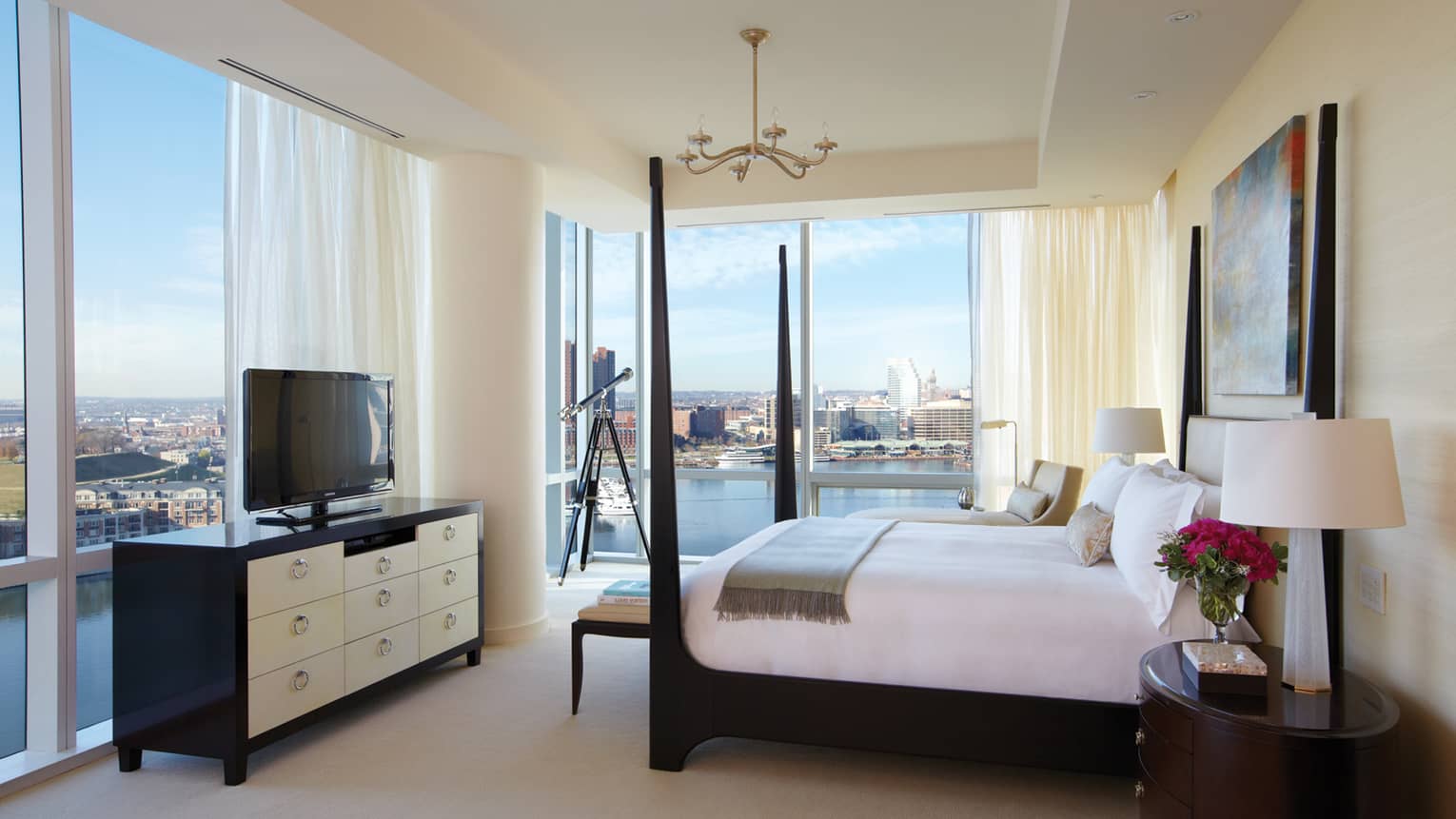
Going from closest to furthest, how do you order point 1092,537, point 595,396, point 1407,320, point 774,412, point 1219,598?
point 1407,320
point 1219,598
point 1092,537
point 595,396
point 774,412

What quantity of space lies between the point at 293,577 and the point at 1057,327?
16.3 feet

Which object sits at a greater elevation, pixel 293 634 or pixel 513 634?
pixel 293 634

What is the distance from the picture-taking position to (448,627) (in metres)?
4.06

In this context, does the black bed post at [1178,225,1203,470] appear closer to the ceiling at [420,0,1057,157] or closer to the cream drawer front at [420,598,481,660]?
the ceiling at [420,0,1057,157]

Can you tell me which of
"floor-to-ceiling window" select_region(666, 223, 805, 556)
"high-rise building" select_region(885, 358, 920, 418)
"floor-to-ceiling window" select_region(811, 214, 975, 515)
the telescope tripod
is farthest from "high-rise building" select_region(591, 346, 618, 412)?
"high-rise building" select_region(885, 358, 920, 418)

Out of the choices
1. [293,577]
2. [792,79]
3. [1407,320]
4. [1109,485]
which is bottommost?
[293,577]

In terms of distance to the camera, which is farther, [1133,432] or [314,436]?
[1133,432]

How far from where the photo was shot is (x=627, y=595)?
3.55m

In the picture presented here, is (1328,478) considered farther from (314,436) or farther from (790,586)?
(314,436)

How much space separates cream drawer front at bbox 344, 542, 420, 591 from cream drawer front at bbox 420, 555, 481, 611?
4.2 inches

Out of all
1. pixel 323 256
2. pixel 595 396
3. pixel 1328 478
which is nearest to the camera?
pixel 1328 478

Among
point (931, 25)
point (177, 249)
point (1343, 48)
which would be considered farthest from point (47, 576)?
point (1343, 48)

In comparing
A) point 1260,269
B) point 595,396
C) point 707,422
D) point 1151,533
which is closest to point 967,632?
point 1151,533

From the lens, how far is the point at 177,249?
3658 millimetres
